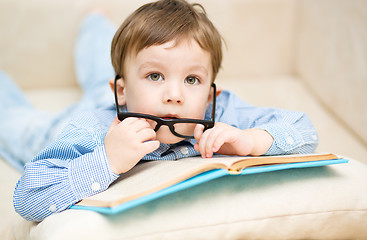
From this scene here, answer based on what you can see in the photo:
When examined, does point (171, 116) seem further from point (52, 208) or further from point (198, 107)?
point (52, 208)

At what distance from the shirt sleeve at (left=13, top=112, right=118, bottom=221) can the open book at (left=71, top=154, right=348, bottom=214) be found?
0.08 ft

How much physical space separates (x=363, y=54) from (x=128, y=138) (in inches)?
35.2

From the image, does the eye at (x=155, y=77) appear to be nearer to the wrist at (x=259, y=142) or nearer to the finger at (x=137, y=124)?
the finger at (x=137, y=124)

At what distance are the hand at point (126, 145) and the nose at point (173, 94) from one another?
0.29ft

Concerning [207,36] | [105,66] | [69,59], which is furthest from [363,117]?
[69,59]

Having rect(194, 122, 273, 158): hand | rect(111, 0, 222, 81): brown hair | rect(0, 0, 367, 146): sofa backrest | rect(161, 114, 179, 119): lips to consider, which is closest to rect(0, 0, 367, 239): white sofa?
rect(0, 0, 367, 146): sofa backrest

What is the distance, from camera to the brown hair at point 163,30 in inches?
35.7

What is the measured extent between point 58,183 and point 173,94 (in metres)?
0.29

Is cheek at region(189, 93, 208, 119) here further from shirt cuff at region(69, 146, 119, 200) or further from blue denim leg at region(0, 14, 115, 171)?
blue denim leg at region(0, 14, 115, 171)

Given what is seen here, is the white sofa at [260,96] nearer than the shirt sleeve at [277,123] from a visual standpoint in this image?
Yes

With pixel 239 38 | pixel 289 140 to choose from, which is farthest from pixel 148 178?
pixel 239 38

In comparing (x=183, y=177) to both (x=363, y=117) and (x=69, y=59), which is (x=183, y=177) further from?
(x=69, y=59)

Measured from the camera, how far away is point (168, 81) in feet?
2.94

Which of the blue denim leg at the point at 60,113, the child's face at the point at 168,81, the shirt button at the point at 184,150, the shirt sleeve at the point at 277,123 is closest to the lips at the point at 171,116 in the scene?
the child's face at the point at 168,81
